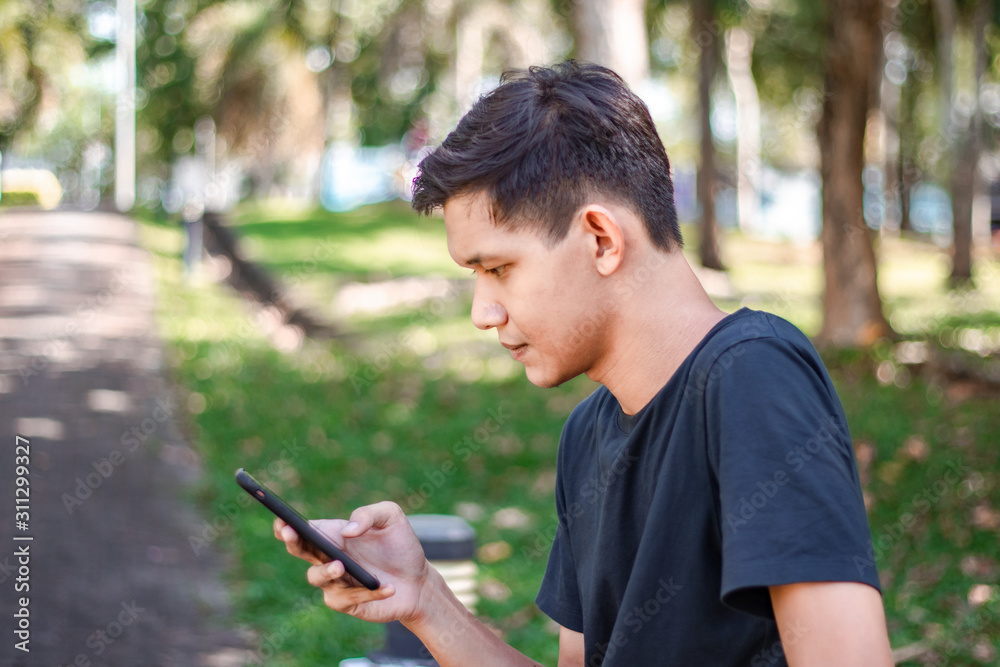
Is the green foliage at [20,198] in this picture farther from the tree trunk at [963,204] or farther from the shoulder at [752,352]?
the shoulder at [752,352]

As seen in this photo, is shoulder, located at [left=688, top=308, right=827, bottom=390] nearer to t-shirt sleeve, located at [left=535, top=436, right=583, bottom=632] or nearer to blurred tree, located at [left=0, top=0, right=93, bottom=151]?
t-shirt sleeve, located at [left=535, top=436, right=583, bottom=632]

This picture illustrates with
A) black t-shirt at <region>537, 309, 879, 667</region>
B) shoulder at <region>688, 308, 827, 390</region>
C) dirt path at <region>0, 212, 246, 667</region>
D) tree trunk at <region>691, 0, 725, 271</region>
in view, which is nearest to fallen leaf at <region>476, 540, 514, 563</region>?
dirt path at <region>0, 212, 246, 667</region>

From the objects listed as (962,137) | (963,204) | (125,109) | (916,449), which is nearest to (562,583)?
(916,449)

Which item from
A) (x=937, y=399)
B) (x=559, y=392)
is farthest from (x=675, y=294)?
(x=559, y=392)

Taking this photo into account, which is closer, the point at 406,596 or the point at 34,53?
the point at 406,596

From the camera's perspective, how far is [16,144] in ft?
112

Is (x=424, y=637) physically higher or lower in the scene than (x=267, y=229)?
higher

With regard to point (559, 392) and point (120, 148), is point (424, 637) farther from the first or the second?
point (120, 148)

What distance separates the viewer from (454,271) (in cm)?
1706

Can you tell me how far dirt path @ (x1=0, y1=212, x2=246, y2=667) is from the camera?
4.70 m

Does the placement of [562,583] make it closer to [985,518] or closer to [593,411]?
[593,411]

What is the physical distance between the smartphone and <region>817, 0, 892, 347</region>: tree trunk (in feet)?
28.7

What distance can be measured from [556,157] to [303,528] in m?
0.68

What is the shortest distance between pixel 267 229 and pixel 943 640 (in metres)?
19.1
